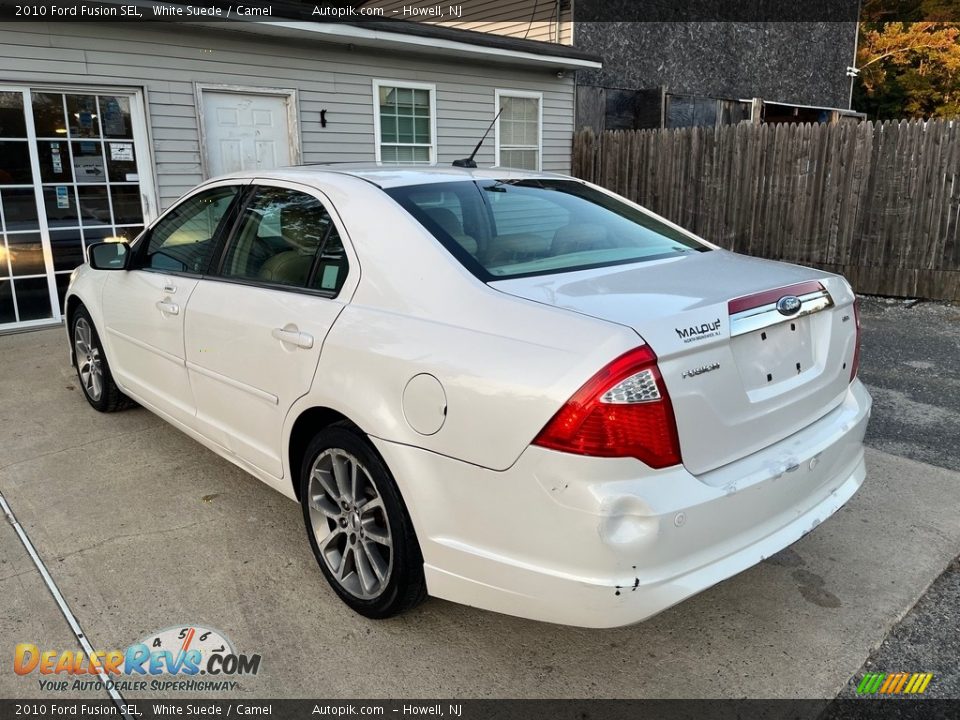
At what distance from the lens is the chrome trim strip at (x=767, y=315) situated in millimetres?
2240

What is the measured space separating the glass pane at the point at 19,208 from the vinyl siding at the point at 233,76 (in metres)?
1.04

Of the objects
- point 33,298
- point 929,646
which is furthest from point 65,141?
point 929,646

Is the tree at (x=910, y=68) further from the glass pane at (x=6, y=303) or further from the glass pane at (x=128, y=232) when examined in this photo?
the glass pane at (x=6, y=303)

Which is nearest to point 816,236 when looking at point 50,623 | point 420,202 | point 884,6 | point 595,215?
point 595,215

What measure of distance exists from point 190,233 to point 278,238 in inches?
37.4

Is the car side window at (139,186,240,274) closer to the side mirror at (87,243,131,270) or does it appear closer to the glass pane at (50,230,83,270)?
the side mirror at (87,243,131,270)

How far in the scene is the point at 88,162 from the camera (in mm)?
7684

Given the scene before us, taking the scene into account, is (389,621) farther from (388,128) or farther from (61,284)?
(388,128)

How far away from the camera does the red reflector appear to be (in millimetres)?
2270

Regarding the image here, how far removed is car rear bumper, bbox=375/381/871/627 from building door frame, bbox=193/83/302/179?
7208 mm

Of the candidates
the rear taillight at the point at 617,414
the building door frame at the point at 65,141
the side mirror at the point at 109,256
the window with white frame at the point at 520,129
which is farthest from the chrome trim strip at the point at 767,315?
the window with white frame at the point at 520,129

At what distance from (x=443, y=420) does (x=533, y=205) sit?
127 centimetres

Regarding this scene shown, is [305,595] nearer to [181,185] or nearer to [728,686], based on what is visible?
[728,686]

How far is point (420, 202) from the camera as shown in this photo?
2834 millimetres
